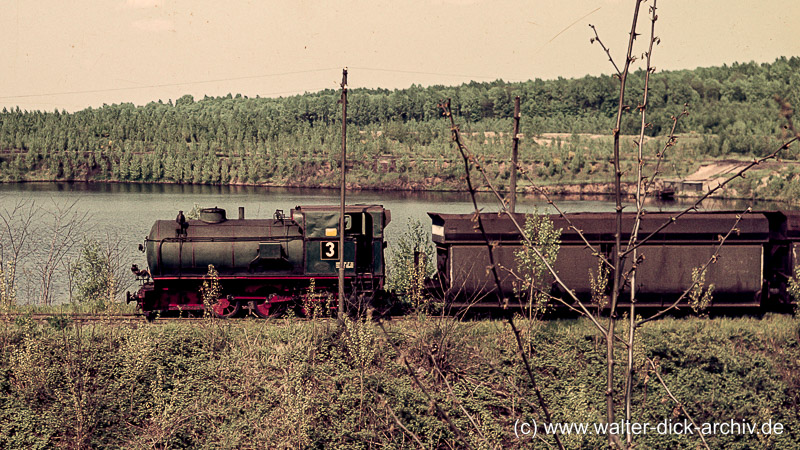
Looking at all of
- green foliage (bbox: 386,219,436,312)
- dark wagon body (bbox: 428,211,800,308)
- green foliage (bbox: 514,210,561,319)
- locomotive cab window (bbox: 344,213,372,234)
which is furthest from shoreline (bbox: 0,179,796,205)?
green foliage (bbox: 514,210,561,319)

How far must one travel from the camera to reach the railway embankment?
16406 mm

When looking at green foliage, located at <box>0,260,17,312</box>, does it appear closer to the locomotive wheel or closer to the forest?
the locomotive wheel

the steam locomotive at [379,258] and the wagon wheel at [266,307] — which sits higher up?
the steam locomotive at [379,258]

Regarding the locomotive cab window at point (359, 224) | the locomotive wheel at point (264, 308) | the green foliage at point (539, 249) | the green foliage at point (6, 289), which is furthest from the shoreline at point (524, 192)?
the green foliage at point (6, 289)

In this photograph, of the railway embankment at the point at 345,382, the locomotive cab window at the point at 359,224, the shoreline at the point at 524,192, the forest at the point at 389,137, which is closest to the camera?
the railway embankment at the point at 345,382

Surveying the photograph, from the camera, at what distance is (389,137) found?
122 metres

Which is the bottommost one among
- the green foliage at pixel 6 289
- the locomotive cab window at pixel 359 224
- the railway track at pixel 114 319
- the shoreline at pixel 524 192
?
the railway track at pixel 114 319

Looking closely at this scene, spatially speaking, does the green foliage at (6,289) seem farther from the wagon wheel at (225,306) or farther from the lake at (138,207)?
the wagon wheel at (225,306)

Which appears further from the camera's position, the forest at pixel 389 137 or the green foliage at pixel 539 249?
the forest at pixel 389 137

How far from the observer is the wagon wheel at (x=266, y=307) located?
2061cm

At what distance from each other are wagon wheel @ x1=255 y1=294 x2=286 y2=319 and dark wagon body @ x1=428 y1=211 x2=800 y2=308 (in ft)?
17.2

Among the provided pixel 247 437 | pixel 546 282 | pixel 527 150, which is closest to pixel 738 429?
pixel 546 282

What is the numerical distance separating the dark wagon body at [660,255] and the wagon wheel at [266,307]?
5.24m

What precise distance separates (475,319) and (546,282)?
8.22ft
